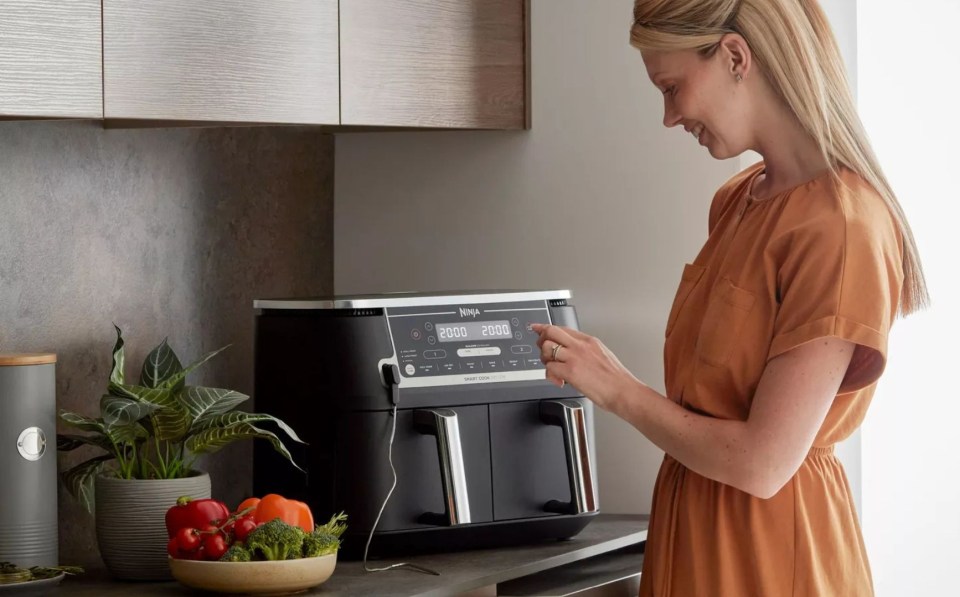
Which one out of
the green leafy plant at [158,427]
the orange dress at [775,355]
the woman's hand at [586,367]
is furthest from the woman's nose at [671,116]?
the green leafy plant at [158,427]

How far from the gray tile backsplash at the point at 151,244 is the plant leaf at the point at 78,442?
0.17 m

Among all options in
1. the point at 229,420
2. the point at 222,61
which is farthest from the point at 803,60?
the point at 229,420

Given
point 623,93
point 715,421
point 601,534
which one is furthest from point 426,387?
point 623,93

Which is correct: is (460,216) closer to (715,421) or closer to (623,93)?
(623,93)

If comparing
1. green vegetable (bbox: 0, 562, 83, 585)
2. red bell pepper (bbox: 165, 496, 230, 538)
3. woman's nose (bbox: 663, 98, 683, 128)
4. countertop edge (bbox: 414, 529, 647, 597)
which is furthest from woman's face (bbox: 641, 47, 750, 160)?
green vegetable (bbox: 0, 562, 83, 585)

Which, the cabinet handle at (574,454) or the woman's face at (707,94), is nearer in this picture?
the woman's face at (707,94)

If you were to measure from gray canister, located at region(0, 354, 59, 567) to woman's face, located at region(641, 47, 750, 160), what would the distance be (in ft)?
2.82

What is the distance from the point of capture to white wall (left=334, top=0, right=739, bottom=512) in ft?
6.82

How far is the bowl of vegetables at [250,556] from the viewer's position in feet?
4.94

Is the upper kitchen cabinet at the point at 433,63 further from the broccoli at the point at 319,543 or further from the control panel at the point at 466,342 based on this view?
the broccoli at the point at 319,543

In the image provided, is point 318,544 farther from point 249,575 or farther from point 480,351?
point 480,351

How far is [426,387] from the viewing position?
1792 mm

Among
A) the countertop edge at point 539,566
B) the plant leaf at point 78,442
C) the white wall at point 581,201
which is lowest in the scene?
the countertop edge at point 539,566

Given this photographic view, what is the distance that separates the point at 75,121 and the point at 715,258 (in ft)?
3.23
